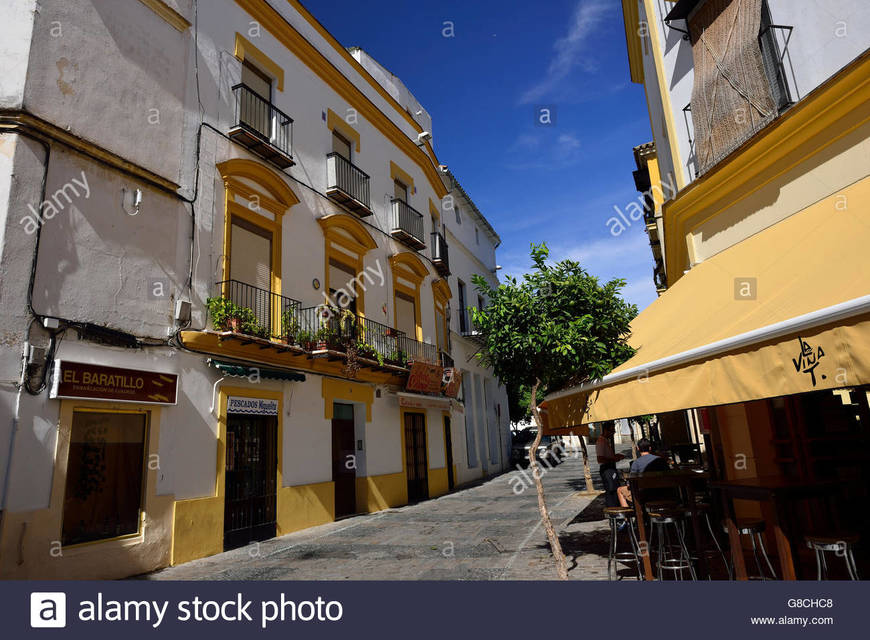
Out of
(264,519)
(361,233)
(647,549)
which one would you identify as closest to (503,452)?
(361,233)

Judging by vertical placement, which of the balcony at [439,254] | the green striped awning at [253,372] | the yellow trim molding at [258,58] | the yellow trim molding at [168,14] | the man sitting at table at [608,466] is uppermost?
the yellow trim molding at [258,58]

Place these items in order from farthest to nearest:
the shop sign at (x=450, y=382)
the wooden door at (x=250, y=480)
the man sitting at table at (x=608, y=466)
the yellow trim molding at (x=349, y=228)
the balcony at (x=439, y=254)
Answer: the balcony at (x=439, y=254) → the shop sign at (x=450, y=382) → the yellow trim molding at (x=349, y=228) → the wooden door at (x=250, y=480) → the man sitting at table at (x=608, y=466)

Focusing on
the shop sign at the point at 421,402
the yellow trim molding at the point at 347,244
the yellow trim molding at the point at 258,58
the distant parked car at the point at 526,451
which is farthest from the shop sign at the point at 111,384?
the distant parked car at the point at 526,451

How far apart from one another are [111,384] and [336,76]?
36.7 feet

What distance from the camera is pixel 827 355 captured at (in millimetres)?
3191

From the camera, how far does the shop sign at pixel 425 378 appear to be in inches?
650

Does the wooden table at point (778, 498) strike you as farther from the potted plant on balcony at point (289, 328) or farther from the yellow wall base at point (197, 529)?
the potted plant on balcony at point (289, 328)

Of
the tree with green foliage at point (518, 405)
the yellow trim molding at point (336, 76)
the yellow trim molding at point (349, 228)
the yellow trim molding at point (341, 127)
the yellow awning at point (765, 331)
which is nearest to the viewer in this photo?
the yellow awning at point (765, 331)

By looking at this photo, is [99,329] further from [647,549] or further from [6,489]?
[647,549]

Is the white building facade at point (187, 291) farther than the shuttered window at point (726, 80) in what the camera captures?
Yes

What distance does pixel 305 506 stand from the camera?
1177 cm

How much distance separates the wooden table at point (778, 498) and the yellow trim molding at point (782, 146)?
3.79m

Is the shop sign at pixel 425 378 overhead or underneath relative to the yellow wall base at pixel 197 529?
overhead

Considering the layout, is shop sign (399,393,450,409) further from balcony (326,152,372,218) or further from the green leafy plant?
balcony (326,152,372,218)
